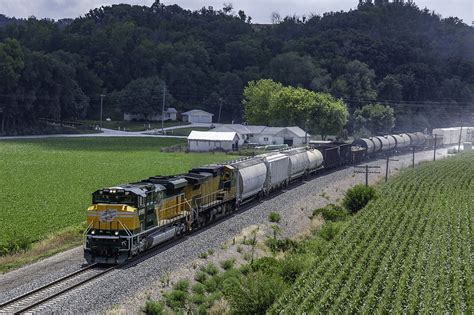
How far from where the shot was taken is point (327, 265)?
2658 centimetres

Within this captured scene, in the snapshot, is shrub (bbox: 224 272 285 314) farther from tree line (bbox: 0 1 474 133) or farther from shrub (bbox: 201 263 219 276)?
tree line (bbox: 0 1 474 133)

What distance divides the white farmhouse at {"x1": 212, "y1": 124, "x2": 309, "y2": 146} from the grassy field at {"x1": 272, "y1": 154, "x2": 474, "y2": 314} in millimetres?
54319

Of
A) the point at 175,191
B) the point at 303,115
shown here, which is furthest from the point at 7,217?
the point at 303,115

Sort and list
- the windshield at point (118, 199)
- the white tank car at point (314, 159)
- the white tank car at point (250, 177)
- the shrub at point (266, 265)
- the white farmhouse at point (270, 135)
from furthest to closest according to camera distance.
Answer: the white farmhouse at point (270, 135)
the white tank car at point (314, 159)
the white tank car at point (250, 177)
the windshield at point (118, 199)
the shrub at point (266, 265)

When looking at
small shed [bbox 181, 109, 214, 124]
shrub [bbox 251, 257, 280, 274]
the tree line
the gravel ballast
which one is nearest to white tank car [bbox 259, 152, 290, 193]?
the gravel ballast

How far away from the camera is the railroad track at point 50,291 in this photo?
68.6 ft

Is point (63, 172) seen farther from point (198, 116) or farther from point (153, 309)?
point (198, 116)

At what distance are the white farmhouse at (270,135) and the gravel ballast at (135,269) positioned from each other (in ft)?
180

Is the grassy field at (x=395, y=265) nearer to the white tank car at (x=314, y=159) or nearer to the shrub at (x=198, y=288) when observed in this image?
the shrub at (x=198, y=288)

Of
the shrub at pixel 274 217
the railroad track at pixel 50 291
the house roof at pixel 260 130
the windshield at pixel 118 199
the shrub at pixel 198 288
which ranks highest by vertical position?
the windshield at pixel 118 199

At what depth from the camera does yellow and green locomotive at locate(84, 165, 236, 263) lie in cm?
2619

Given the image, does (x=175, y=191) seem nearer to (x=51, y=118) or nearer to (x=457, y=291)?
(x=457, y=291)

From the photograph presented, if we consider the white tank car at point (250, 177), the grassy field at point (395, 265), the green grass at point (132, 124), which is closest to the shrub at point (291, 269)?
the grassy field at point (395, 265)

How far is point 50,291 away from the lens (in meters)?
22.7
